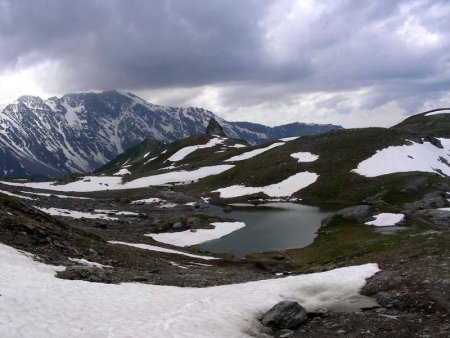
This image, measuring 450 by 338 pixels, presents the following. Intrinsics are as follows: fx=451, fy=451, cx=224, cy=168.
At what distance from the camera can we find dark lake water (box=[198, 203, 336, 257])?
72.4 metres

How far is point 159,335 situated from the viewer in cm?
1855

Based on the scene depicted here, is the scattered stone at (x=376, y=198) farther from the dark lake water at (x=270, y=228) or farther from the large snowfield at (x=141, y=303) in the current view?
the large snowfield at (x=141, y=303)

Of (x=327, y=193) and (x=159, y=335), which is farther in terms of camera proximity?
(x=327, y=193)

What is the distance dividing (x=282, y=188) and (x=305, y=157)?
2276 centimetres

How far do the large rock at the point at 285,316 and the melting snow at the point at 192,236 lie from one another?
51.0m

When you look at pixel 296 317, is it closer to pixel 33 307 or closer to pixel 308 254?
pixel 33 307

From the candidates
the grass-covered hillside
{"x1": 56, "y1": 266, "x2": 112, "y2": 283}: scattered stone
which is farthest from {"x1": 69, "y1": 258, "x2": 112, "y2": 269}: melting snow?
the grass-covered hillside

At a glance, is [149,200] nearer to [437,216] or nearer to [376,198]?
[376,198]

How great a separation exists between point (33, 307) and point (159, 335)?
575 cm

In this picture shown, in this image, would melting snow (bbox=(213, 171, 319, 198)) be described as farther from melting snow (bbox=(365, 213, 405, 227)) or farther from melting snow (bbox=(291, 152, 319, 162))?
melting snow (bbox=(365, 213, 405, 227))

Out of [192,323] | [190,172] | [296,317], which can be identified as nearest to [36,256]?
[192,323]

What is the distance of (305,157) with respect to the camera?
148m

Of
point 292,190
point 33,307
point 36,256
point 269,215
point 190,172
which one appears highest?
point 190,172

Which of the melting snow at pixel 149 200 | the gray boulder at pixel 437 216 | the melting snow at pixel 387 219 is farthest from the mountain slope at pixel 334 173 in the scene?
the gray boulder at pixel 437 216
